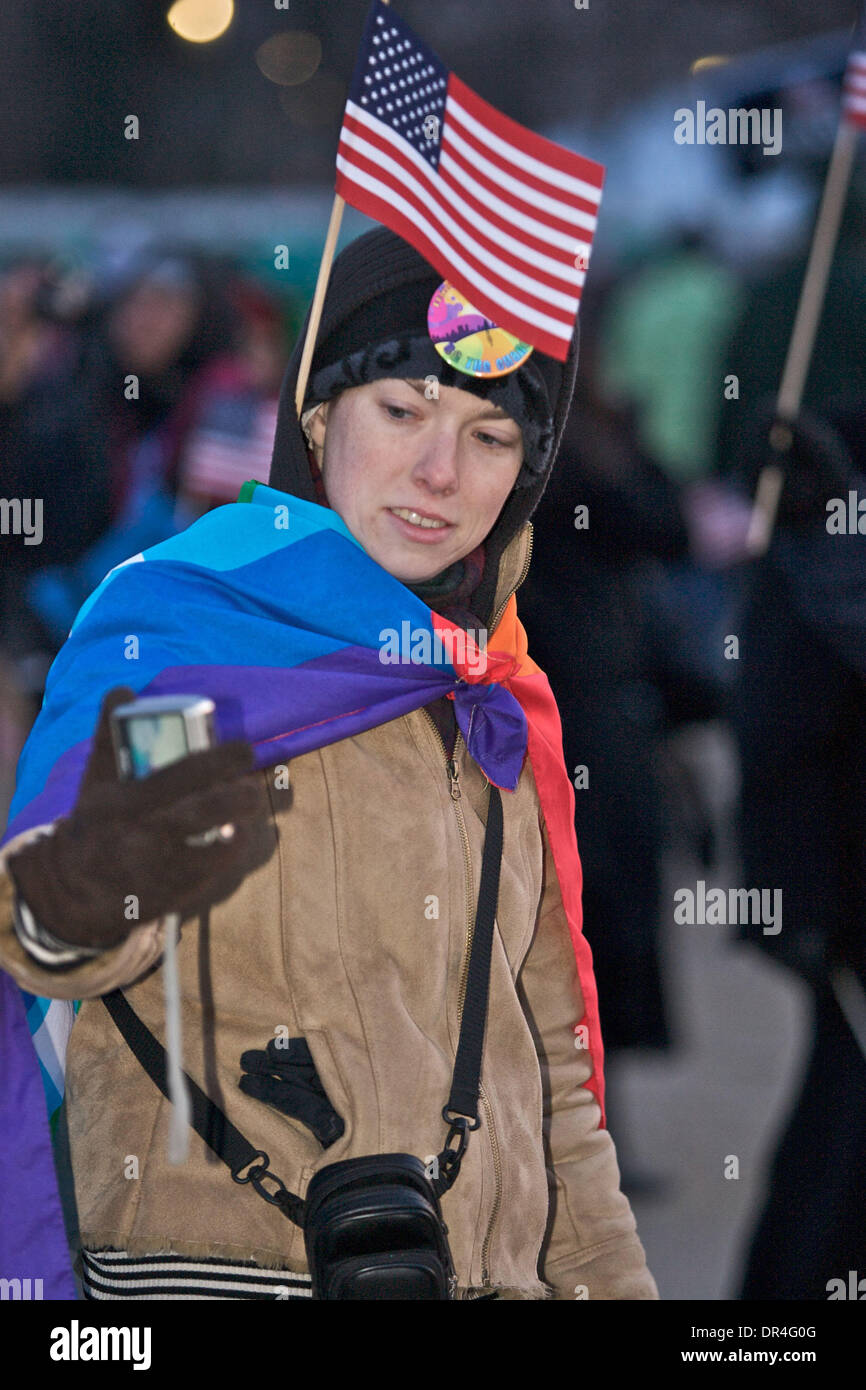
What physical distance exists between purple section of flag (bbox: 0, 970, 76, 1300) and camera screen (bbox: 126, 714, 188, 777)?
646mm

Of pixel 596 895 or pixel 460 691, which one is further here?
pixel 596 895

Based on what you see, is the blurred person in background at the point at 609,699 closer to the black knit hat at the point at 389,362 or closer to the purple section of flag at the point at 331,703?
the black knit hat at the point at 389,362

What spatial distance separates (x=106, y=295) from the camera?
30.2ft

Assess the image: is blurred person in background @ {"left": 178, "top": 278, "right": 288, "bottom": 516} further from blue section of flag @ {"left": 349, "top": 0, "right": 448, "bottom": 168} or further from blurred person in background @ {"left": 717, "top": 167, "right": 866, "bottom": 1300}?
blue section of flag @ {"left": 349, "top": 0, "right": 448, "bottom": 168}

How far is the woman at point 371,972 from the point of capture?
245cm

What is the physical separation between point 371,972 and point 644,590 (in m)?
4.18

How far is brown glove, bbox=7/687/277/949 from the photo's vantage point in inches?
79.5

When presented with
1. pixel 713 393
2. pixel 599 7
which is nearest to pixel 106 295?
pixel 713 393

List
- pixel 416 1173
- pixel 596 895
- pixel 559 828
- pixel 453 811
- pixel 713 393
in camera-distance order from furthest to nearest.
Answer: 1. pixel 713 393
2. pixel 596 895
3. pixel 559 828
4. pixel 453 811
5. pixel 416 1173

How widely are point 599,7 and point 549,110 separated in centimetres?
92

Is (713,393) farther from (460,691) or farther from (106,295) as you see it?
(460,691)

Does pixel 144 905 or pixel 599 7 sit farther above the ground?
pixel 599 7

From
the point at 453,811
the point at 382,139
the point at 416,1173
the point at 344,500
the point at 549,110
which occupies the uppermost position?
the point at 549,110

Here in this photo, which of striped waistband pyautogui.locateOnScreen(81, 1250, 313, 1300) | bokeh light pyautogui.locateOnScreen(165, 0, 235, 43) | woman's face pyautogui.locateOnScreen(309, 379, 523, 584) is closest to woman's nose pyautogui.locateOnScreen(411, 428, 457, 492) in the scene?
woman's face pyautogui.locateOnScreen(309, 379, 523, 584)
